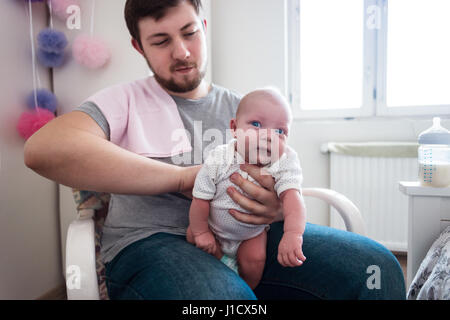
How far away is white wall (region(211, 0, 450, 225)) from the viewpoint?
2342 mm

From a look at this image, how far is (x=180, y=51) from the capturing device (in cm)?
96

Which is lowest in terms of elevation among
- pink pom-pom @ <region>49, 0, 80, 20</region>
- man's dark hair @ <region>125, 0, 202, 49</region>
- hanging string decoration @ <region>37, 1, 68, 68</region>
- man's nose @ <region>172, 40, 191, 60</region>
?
man's nose @ <region>172, 40, 191, 60</region>

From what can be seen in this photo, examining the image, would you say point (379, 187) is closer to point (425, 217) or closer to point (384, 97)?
point (384, 97)

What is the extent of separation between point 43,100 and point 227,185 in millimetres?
1387

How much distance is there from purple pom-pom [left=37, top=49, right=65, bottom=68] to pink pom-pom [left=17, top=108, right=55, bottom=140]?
11.5 inches

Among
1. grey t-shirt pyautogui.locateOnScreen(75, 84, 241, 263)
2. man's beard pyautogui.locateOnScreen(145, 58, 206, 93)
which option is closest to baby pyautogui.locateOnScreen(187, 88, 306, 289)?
grey t-shirt pyautogui.locateOnScreen(75, 84, 241, 263)

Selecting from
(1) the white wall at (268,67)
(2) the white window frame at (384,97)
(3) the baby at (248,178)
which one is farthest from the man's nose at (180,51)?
(2) the white window frame at (384,97)

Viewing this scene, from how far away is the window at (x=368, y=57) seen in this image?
7.45 feet

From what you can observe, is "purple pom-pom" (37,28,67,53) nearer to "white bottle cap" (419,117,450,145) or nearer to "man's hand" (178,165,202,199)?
"man's hand" (178,165,202,199)

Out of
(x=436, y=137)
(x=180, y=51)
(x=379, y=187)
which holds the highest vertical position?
(x=180, y=51)

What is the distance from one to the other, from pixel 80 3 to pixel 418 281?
79.4 inches

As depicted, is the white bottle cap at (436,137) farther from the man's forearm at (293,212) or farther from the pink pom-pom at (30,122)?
the pink pom-pom at (30,122)

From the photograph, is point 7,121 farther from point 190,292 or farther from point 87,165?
point 190,292

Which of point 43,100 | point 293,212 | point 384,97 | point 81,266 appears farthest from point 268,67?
point 81,266
